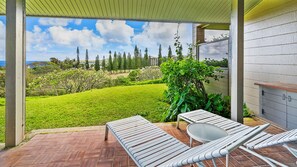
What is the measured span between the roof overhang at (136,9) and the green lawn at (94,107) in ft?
8.87

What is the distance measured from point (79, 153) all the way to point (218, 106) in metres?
3.63

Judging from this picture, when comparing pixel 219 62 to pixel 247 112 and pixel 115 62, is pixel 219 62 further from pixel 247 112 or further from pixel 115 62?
pixel 115 62

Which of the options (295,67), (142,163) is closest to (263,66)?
(295,67)

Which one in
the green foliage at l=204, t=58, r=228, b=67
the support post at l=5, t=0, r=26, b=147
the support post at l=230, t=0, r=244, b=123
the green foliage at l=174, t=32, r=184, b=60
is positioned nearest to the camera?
the support post at l=5, t=0, r=26, b=147

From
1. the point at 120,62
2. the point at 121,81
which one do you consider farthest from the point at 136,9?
the point at 121,81

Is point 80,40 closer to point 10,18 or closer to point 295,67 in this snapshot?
point 10,18

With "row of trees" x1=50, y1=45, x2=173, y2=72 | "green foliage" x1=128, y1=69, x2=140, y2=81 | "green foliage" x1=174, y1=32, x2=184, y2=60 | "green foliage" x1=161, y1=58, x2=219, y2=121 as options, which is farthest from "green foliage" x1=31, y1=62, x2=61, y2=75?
"green foliage" x1=174, y1=32, x2=184, y2=60

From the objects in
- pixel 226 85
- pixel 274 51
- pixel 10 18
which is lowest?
pixel 226 85

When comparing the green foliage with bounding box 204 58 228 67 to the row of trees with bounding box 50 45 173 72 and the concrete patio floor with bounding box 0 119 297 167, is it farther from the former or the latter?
the concrete patio floor with bounding box 0 119 297 167

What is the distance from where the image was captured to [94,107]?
6.42m

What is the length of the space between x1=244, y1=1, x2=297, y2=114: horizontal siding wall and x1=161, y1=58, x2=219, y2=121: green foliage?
44.4 inches

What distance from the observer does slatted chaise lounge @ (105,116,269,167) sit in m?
1.54

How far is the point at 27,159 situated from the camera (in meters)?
2.72

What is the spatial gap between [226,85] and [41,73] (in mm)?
6121
